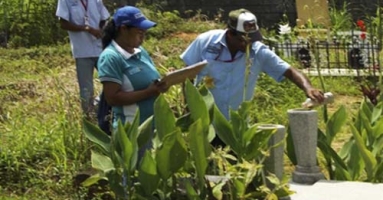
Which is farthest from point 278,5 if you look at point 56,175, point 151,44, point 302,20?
point 56,175

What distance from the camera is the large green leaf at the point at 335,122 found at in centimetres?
498

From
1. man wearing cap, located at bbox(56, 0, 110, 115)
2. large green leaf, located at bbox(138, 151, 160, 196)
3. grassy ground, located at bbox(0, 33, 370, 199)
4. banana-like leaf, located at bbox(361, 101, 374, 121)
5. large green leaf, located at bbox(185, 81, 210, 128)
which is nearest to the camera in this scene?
large green leaf, located at bbox(138, 151, 160, 196)

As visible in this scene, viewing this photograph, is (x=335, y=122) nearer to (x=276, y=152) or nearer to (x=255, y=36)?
(x=276, y=152)

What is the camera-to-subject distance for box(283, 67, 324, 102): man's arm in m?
4.89

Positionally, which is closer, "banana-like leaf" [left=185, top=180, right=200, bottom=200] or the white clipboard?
"banana-like leaf" [left=185, top=180, right=200, bottom=200]

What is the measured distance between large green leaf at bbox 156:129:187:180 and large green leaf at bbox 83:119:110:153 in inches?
14.4

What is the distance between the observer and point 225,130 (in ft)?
15.0

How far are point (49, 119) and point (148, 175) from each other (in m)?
2.93

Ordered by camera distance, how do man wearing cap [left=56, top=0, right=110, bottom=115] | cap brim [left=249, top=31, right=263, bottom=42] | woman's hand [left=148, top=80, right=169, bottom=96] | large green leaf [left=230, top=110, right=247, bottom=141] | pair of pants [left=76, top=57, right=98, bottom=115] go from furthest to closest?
man wearing cap [left=56, top=0, right=110, bottom=115] → pair of pants [left=76, top=57, right=98, bottom=115] → cap brim [left=249, top=31, right=263, bottom=42] → woman's hand [left=148, top=80, right=169, bottom=96] → large green leaf [left=230, top=110, right=247, bottom=141]

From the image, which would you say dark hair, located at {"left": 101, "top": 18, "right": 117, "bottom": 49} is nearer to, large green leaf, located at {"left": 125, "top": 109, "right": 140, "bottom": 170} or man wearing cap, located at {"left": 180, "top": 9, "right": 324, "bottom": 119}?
man wearing cap, located at {"left": 180, "top": 9, "right": 324, "bottom": 119}

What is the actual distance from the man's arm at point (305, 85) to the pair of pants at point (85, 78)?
1.91 metres

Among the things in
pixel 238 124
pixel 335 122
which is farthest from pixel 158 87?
pixel 335 122

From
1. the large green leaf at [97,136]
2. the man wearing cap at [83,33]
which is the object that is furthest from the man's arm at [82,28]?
the large green leaf at [97,136]

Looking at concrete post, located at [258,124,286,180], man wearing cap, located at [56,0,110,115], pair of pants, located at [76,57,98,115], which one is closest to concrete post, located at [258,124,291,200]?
concrete post, located at [258,124,286,180]
